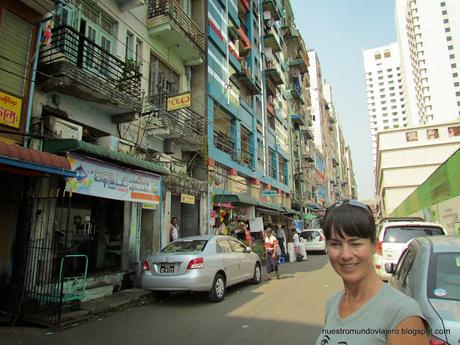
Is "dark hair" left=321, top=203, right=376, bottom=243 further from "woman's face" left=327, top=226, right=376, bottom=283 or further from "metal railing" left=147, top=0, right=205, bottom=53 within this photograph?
"metal railing" left=147, top=0, right=205, bottom=53

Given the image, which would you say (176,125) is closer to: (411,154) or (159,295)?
(159,295)

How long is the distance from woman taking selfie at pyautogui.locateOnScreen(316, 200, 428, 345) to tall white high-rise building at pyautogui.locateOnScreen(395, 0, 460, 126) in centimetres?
10038

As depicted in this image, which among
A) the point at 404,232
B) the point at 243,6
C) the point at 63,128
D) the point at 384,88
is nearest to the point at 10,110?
the point at 63,128

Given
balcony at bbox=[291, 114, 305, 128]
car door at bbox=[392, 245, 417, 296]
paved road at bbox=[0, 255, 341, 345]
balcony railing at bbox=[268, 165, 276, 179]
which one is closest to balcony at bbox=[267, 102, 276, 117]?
balcony railing at bbox=[268, 165, 276, 179]

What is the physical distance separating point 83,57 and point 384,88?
15287cm

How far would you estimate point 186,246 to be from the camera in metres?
10.1

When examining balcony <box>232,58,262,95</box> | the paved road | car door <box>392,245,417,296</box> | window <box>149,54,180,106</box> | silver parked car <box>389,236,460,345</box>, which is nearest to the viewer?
silver parked car <box>389,236,460,345</box>

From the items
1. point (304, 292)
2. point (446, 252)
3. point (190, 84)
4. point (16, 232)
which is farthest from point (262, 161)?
point (446, 252)

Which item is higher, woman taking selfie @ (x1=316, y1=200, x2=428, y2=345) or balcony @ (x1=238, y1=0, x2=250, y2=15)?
balcony @ (x1=238, y1=0, x2=250, y2=15)

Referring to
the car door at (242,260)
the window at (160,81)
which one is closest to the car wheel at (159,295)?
the car door at (242,260)

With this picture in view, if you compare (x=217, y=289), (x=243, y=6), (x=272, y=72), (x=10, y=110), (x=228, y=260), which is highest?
(x=243, y=6)

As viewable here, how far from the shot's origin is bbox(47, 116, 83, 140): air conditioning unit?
9695 mm

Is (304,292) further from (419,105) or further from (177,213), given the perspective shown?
(419,105)

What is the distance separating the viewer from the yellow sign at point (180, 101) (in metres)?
13.6
